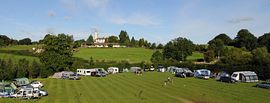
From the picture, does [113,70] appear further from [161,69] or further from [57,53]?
[57,53]

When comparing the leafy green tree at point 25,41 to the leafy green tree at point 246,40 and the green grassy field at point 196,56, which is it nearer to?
the green grassy field at point 196,56

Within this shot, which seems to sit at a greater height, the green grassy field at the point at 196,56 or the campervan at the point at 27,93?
the green grassy field at the point at 196,56

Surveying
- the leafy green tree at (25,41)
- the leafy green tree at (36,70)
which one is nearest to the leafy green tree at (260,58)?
the leafy green tree at (36,70)

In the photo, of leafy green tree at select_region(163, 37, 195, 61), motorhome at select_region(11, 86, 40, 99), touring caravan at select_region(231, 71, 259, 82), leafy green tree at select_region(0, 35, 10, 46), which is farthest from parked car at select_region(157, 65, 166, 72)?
leafy green tree at select_region(0, 35, 10, 46)

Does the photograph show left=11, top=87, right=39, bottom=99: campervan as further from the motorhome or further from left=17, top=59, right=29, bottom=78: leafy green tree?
left=17, top=59, right=29, bottom=78: leafy green tree

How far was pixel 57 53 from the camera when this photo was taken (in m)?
98.2

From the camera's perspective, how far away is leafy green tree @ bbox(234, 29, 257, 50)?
15460 centimetres

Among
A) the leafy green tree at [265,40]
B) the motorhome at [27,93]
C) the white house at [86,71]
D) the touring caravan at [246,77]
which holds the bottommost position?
the motorhome at [27,93]

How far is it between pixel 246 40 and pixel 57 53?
3589 inches

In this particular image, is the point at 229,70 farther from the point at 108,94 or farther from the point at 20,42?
the point at 20,42

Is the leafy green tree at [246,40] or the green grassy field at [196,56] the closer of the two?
the green grassy field at [196,56]

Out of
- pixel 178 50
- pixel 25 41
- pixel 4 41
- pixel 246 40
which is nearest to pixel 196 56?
pixel 178 50

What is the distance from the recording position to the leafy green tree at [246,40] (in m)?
155

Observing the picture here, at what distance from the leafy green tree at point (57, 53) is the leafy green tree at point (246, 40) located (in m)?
80.0
